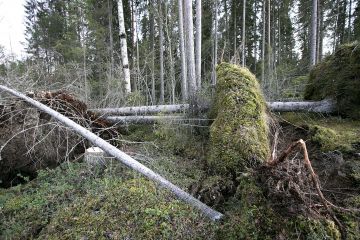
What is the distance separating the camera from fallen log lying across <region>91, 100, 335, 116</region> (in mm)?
5711

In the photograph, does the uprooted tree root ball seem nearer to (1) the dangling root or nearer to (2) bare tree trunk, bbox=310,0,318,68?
(1) the dangling root

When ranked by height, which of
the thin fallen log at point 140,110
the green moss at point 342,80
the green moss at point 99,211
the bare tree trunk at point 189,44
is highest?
the bare tree trunk at point 189,44

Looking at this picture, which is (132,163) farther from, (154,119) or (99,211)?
(154,119)

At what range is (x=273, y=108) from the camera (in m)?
6.11

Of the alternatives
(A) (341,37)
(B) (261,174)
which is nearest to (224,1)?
(A) (341,37)

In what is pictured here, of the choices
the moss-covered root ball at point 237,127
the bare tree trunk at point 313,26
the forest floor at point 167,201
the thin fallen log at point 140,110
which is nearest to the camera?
the forest floor at point 167,201

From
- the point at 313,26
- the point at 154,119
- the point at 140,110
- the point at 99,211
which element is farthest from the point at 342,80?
the point at 313,26

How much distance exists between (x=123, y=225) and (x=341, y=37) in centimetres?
2360

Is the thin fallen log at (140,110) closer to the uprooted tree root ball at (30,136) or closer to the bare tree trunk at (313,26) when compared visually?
the uprooted tree root ball at (30,136)

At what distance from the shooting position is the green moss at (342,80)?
5.25 m

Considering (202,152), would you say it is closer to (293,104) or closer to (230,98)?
(230,98)

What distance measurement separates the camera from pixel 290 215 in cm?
236

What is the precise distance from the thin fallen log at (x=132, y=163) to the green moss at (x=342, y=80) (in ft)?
13.2

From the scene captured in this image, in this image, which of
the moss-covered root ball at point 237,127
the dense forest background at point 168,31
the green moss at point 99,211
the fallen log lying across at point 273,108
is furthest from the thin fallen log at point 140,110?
the dense forest background at point 168,31
